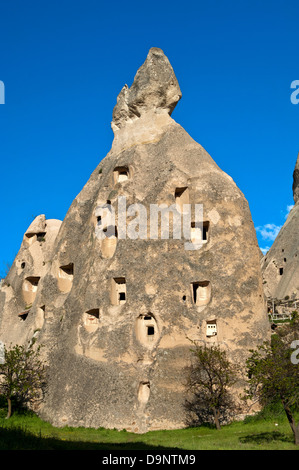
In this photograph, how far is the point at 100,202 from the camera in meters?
37.2

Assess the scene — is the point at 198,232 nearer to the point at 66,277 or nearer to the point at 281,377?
the point at 66,277

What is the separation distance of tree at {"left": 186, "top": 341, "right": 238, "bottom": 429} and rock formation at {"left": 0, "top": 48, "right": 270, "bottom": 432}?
0.64 m

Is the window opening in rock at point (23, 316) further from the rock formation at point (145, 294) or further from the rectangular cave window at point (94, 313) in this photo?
the rectangular cave window at point (94, 313)

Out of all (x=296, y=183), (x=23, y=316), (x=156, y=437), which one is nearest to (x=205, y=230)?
(x=156, y=437)

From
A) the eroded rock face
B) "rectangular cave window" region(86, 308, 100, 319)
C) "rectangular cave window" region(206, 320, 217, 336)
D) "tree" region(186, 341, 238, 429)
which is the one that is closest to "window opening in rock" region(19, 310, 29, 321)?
the eroded rock face

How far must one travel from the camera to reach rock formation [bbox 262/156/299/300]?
160 ft

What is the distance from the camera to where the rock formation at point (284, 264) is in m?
48.8

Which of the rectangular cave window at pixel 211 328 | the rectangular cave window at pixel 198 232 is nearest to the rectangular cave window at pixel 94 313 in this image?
the rectangular cave window at pixel 211 328

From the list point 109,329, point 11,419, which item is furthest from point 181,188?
point 11,419

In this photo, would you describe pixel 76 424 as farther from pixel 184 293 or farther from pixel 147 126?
pixel 147 126

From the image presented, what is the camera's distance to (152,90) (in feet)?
133

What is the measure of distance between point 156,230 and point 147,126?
Result: 31.5ft

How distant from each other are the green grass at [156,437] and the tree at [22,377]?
3.86ft

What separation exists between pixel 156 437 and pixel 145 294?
8494mm
